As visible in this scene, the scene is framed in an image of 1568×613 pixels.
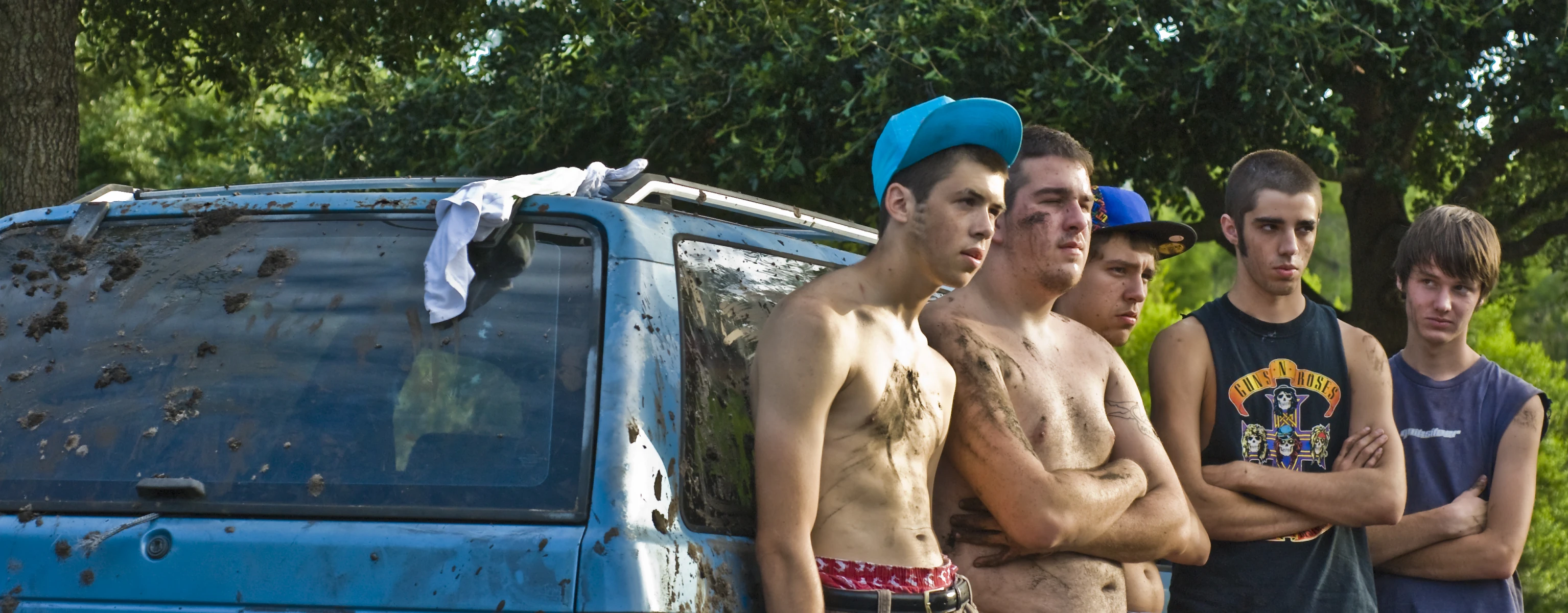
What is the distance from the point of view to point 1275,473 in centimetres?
356

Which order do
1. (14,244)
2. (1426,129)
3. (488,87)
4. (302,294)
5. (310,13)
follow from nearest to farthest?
(302,294) < (14,244) < (310,13) < (488,87) < (1426,129)

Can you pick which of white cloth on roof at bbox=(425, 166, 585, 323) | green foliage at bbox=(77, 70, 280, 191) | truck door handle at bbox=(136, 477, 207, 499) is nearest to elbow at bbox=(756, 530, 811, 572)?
white cloth on roof at bbox=(425, 166, 585, 323)

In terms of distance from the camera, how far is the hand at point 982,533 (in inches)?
116

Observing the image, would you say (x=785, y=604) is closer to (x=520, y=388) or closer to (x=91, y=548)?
(x=520, y=388)

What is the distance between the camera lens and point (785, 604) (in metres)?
2.41

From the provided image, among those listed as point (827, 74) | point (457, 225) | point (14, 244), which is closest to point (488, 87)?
point (827, 74)

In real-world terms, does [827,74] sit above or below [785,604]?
above

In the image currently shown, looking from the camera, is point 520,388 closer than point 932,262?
Yes

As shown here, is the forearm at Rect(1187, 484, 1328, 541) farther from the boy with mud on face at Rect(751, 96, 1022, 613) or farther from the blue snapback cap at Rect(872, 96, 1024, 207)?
the blue snapback cap at Rect(872, 96, 1024, 207)

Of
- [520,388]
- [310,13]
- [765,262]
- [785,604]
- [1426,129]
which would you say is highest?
[1426,129]

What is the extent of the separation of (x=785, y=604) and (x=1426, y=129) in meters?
9.82

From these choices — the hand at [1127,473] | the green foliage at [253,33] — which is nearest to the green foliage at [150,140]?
the green foliage at [253,33]

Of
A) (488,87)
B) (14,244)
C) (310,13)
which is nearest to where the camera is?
(14,244)

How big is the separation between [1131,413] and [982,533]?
58 centimetres
